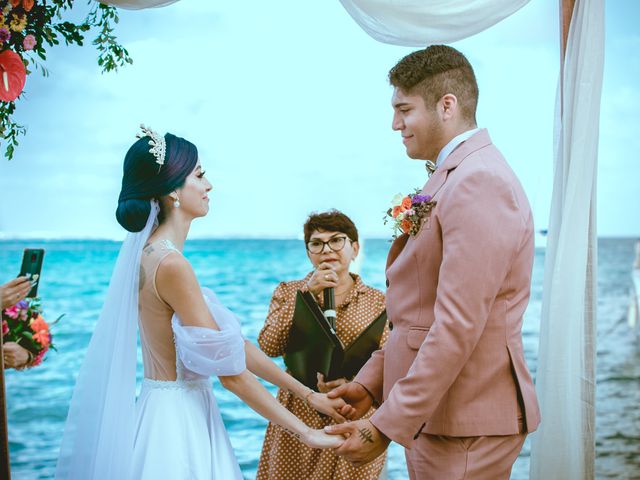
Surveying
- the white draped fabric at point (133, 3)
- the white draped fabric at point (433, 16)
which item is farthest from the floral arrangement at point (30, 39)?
the white draped fabric at point (433, 16)

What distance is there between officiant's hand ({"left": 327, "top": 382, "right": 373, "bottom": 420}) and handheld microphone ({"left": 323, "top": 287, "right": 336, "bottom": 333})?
0.50 m

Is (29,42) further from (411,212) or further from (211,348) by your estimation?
(411,212)

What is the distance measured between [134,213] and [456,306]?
113cm

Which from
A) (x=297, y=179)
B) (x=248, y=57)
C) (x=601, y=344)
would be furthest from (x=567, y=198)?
(x=248, y=57)

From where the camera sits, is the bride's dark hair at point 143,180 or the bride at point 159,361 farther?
the bride's dark hair at point 143,180

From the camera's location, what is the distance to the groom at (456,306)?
2.18 metres

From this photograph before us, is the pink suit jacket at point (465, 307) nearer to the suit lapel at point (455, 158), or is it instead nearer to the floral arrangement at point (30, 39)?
the suit lapel at point (455, 158)

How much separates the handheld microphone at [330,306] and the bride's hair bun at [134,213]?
3.23ft

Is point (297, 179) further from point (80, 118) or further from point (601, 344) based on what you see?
point (601, 344)

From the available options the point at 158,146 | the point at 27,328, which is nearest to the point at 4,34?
the point at 158,146

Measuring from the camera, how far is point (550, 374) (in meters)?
3.09

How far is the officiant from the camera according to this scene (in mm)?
3301

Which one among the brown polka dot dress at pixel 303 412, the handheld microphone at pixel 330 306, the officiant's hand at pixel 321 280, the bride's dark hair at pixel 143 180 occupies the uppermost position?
the bride's dark hair at pixel 143 180

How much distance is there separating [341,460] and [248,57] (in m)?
24.8
